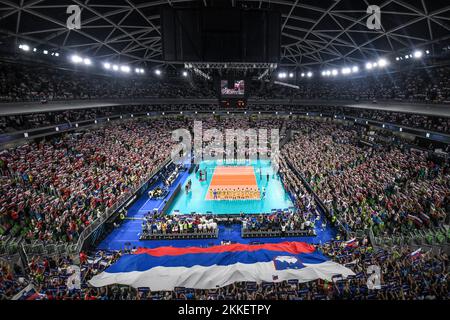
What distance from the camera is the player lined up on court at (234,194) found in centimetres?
2755

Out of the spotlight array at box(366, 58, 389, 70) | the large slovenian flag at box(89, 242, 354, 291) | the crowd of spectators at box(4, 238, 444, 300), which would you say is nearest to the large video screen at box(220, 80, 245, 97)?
the spotlight array at box(366, 58, 389, 70)

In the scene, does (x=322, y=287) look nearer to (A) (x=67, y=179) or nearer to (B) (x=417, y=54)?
(A) (x=67, y=179)

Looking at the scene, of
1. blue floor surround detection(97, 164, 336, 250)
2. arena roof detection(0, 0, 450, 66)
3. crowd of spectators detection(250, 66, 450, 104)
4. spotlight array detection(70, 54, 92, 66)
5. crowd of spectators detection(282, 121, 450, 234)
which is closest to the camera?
crowd of spectators detection(282, 121, 450, 234)

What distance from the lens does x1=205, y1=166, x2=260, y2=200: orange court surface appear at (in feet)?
91.0

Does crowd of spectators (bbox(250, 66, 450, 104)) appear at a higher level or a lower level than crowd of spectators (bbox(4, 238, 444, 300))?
higher

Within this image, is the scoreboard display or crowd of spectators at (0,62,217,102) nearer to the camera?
crowd of spectators at (0,62,217,102)

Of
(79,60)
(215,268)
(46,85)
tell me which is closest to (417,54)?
(215,268)

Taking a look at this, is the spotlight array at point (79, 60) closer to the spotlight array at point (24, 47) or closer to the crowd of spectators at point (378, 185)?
the spotlight array at point (24, 47)

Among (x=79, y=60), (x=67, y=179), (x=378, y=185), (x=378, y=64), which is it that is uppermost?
(x=79, y=60)

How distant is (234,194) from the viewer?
27.9 meters

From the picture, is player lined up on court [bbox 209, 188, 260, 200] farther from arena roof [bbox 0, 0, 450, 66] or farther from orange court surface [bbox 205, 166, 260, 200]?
arena roof [bbox 0, 0, 450, 66]

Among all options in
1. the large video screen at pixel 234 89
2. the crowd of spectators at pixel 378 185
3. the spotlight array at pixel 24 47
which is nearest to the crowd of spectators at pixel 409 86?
the crowd of spectators at pixel 378 185

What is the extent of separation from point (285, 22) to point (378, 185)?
21223 mm

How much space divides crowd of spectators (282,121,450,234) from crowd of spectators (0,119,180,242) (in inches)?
722
